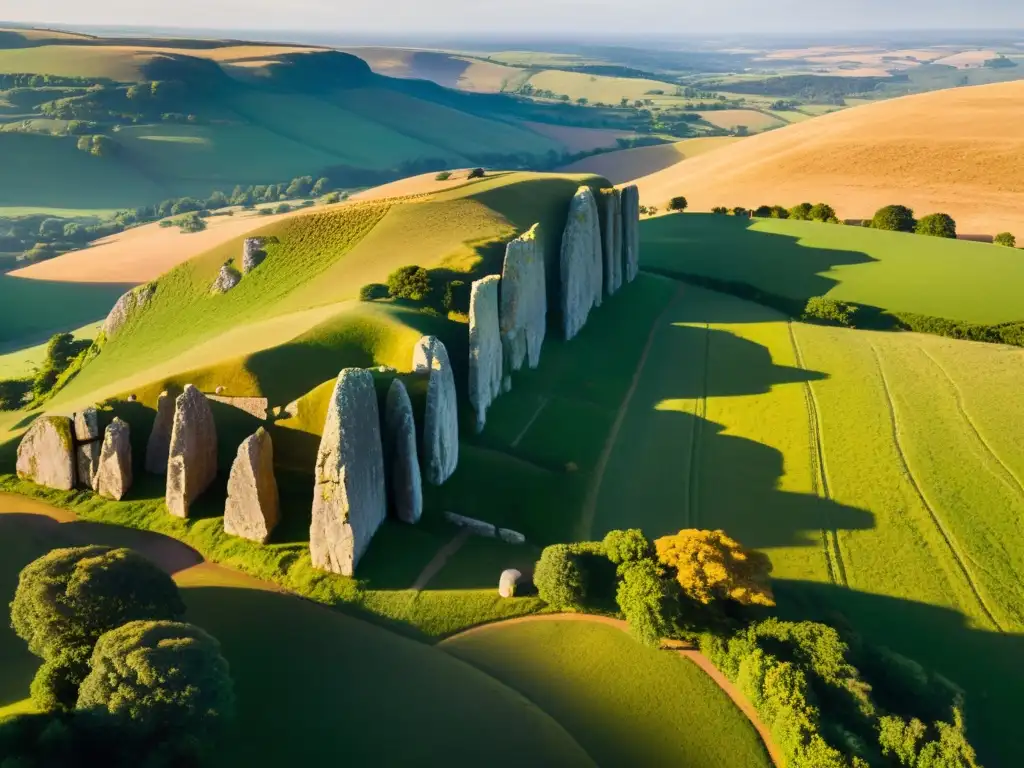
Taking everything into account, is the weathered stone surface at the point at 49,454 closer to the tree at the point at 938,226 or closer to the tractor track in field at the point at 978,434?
the tractor track in field at the point at 978,434

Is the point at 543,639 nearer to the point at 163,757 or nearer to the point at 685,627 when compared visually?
the point at 685,627

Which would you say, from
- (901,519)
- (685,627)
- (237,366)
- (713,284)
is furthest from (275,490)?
(713,284)

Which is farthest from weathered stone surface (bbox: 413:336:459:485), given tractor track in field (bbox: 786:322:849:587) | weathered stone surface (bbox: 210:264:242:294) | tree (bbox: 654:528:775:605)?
weathered stone surface (bbox: 210:264:242:294)

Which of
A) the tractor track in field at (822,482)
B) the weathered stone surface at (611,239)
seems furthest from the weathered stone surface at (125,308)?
the tractor track in field at (822,482)

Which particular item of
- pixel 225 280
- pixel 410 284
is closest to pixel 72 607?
pixel 410 284

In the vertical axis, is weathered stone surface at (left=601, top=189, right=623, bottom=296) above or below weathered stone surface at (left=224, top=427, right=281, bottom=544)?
above

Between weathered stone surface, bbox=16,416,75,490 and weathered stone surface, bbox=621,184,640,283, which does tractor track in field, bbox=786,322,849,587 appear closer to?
weathered stone surface, bbox=621,184,640,283

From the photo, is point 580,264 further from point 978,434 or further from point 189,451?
Answer: point 189,451
